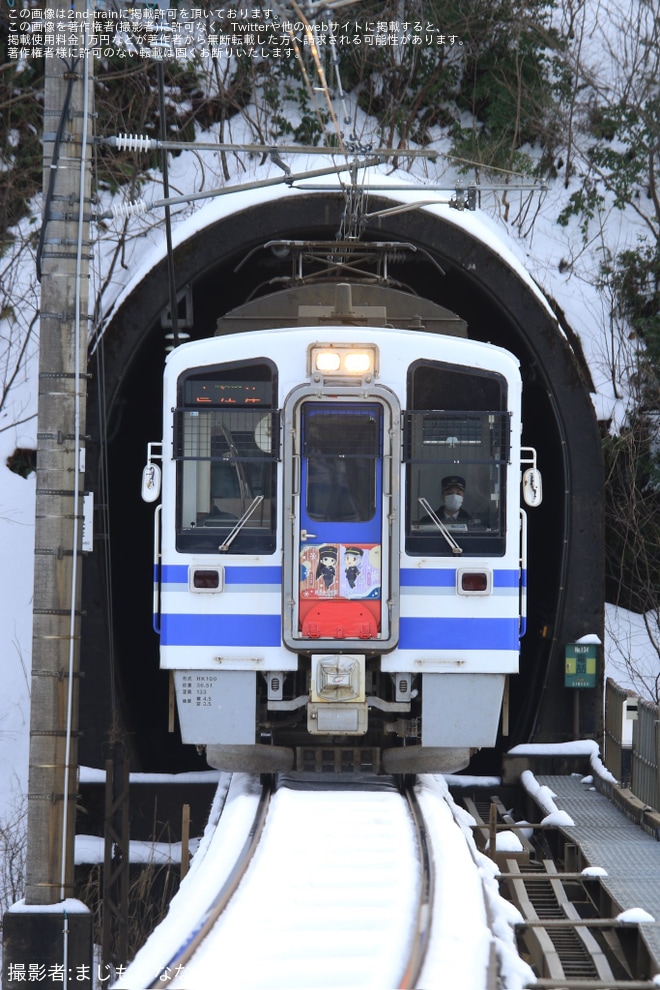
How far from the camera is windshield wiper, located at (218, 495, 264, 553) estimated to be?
737 cm

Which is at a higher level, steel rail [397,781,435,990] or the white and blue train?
the white and blue train

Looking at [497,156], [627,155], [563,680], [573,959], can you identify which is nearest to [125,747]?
Answer: [563,680]

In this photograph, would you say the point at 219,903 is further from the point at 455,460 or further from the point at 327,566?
the point at 455,460

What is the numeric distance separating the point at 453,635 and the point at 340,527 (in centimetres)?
103

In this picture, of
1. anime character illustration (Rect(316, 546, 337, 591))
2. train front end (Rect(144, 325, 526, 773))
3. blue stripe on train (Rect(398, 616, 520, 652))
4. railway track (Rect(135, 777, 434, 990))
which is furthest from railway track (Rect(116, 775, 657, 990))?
anime character illustration (Rect(316, 546, 337, 591))

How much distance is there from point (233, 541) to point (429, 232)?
4714 mm

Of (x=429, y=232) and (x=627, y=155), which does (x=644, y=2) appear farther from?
(x=429, y=232)

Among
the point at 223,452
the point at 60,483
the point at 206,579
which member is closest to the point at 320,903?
the point at 206,579

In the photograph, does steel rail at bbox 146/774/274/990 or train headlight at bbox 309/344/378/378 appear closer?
steel rail at bbox 146/774/274/990

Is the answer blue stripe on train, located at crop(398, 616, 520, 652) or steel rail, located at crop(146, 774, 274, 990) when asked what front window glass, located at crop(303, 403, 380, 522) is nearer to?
blue stripe on train, located at crop(398, 616, 520, 652)

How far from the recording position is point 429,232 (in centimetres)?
1082

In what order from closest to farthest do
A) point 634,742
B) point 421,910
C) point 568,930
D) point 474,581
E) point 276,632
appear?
1. point 421,910
2. point 568,930
3. point 276,632
4. point 474,581
5. point 634,742

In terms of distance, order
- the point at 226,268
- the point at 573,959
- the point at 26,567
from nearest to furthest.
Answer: the point at 573,959, the point at 226,268, the point at 26,567

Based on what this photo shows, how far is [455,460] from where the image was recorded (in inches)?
295
